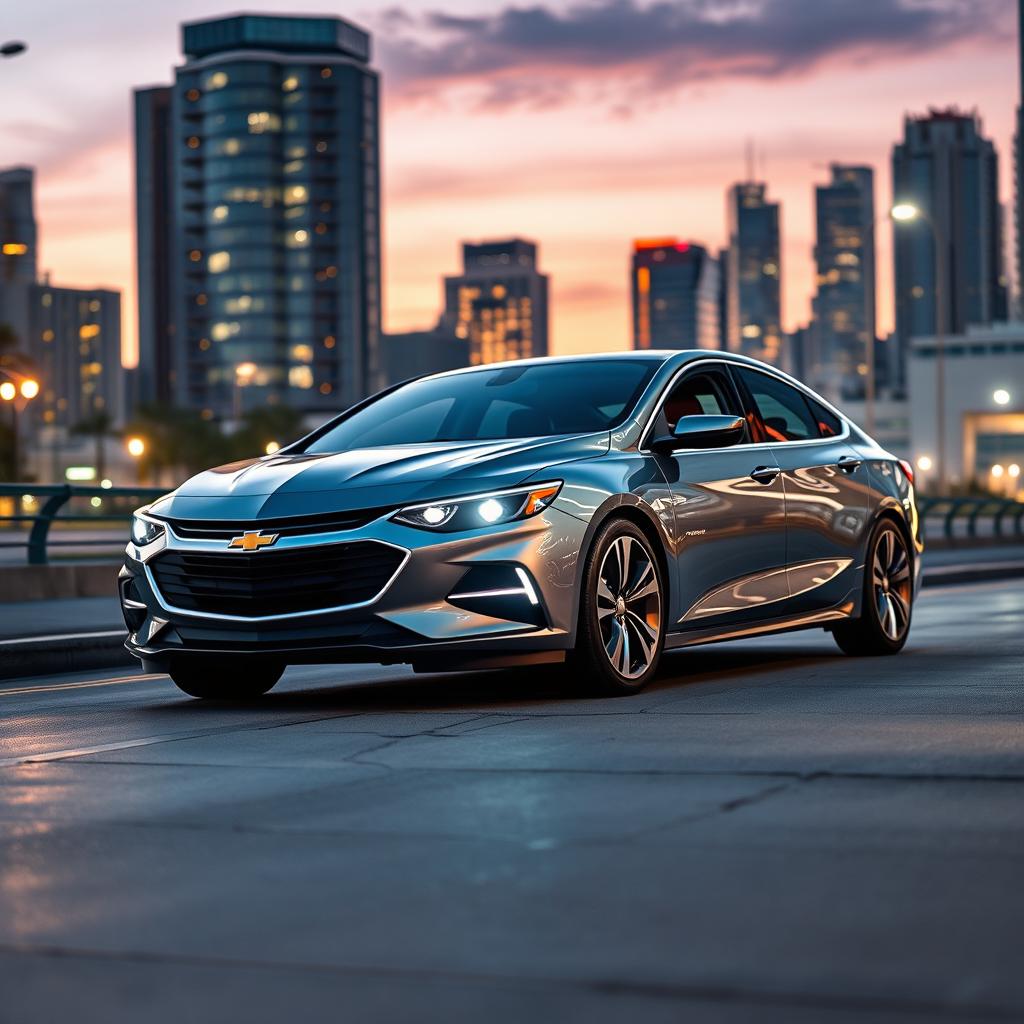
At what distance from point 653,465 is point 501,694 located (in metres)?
1.27

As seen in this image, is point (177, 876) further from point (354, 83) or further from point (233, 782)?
point (354, 83)

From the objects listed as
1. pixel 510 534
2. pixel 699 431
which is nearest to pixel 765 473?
pixel 699 431

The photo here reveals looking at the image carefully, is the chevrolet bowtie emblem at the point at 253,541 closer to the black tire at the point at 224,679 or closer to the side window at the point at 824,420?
the black tire at the point at 224,679

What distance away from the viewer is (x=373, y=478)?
27.5 ft

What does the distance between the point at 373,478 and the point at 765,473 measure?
2.44 metres

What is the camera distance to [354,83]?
193 metres

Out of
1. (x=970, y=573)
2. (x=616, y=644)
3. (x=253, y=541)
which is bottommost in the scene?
(x=970, y=573)

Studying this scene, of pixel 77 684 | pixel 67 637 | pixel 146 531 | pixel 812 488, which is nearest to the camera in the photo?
pixel 146 531

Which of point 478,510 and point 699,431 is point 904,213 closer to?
point 699,431

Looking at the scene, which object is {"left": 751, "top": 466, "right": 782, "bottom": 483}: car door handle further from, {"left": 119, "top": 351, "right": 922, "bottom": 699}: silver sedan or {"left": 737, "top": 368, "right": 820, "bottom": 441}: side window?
{"left": 737, "top": 368, "right": 820, "bottom": 441}: side window

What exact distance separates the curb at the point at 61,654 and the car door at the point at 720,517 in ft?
14.9

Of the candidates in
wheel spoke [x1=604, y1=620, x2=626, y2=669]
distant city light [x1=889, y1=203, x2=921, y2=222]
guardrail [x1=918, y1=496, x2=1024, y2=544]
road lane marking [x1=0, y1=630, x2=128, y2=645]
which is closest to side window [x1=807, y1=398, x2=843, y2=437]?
wheel spoke [x1=604, y1=620, x2=626, y2=669]

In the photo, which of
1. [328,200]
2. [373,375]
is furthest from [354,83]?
[373,375]

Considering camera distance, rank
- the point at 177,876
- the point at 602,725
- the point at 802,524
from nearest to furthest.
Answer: the point at 177,876, the point at 602,725, the point at 802,524
